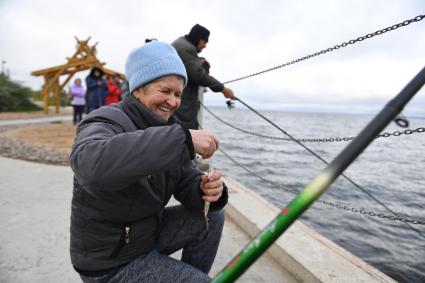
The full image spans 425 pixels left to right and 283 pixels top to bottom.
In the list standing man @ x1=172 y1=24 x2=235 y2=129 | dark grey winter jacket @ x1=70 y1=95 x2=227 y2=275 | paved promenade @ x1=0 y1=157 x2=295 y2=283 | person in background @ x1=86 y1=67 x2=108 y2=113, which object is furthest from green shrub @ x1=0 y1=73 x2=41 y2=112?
dark grey winter jacket @ x1=70 y1=95 x2=227 y2=275

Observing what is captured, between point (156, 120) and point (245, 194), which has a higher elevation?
point (156, 120)

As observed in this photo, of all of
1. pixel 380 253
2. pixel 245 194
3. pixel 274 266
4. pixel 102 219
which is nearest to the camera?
pixel 102 219

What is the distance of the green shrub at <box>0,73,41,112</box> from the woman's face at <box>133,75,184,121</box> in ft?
71.6

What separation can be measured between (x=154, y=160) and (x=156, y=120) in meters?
0.44

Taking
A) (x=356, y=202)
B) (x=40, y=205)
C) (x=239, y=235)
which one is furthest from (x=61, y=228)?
(x=356, y=202)

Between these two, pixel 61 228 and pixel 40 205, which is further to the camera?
pixel 40 205

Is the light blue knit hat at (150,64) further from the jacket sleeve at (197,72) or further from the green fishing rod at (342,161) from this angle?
the jacket sleeve at (197,72)

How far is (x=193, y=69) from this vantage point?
383cm

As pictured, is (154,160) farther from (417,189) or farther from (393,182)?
(393,182)

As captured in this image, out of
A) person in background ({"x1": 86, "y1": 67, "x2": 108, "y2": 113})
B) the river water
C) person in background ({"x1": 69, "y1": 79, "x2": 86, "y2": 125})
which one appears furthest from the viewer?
person in background ({"x1": 69, "y1": 79, "x2": 86, "y2": 125})

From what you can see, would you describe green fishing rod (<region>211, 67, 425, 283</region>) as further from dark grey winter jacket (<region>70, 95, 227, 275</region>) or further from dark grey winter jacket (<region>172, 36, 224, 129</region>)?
dark grey winter jacket (<region>172, 36, 224, 129</region>)

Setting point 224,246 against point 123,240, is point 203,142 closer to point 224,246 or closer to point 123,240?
point 123,240

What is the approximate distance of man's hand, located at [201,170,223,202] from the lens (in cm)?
160

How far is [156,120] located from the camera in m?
1.43
